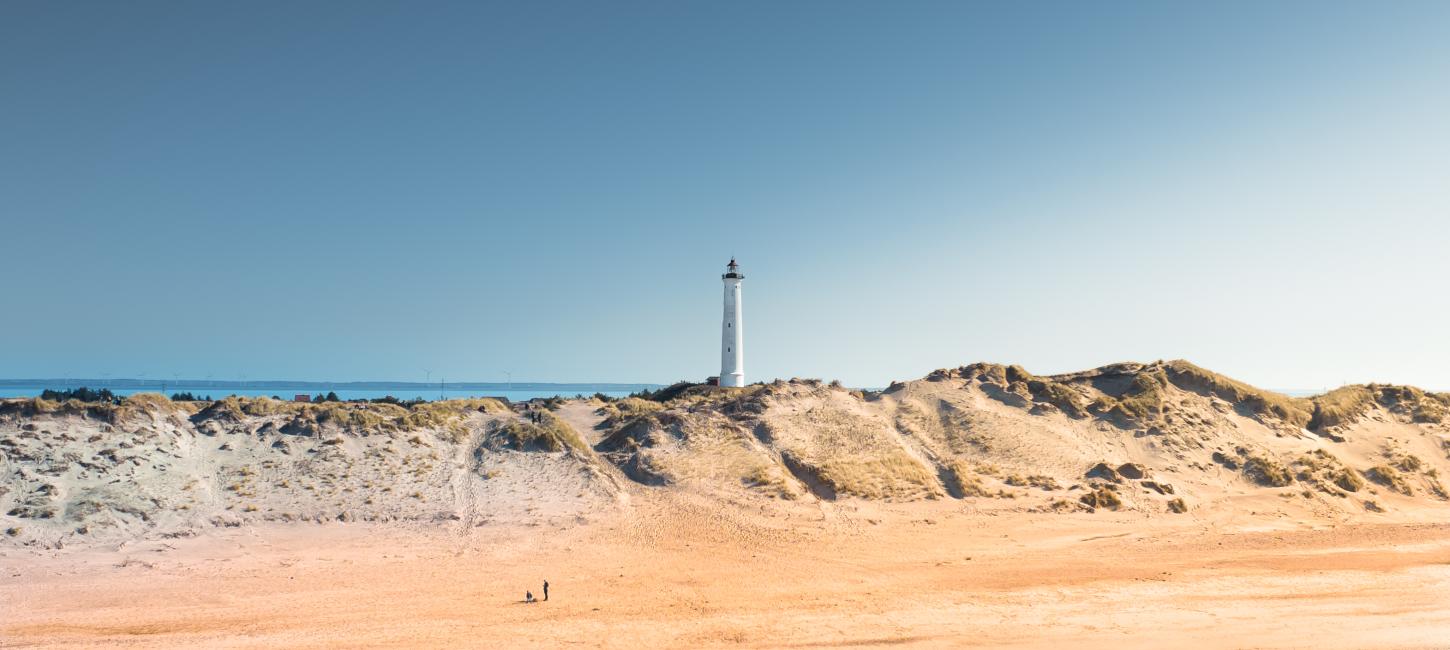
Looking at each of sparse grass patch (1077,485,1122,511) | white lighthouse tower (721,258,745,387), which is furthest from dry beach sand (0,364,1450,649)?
white lighthouse tower (721,258,745,387)

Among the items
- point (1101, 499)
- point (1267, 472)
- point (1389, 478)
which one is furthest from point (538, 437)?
point (1389, 478)

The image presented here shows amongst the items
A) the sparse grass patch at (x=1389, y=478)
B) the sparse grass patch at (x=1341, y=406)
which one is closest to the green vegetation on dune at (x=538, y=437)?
the sparse grass patch at (x=1389, y=478)

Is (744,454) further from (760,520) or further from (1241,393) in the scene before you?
(1241,393)

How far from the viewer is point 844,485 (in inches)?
1407

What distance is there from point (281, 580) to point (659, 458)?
18.3 m

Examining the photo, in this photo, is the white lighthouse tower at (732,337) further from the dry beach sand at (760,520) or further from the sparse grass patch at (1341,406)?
the sparse grass patch at (1341,406)

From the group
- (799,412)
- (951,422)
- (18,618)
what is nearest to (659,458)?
(799,412)

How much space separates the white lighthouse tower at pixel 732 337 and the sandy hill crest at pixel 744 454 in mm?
18176

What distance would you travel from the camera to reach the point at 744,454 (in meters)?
38.5

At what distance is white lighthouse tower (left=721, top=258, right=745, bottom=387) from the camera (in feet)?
224

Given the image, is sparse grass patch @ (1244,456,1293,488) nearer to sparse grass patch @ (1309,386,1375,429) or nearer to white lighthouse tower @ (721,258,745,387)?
sparse grass patch @ (1309,386,1375,429)

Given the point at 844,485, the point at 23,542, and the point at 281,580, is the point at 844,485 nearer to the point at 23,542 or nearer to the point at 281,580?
the point at 281,580

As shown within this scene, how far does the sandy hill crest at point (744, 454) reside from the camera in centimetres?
3094

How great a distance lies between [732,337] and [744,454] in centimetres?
3042
